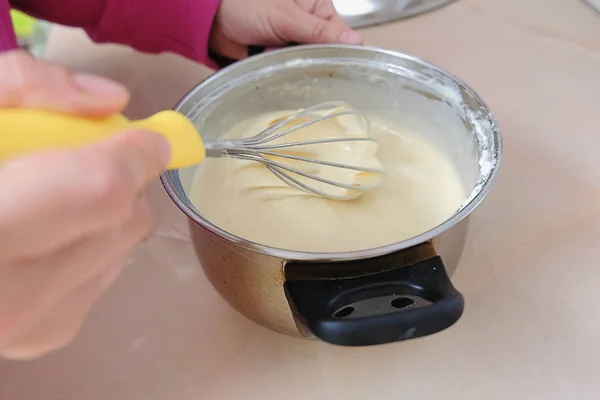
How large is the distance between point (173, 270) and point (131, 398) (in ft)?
0.40

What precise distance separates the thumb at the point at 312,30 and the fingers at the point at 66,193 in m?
0.35

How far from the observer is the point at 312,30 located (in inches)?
23.6

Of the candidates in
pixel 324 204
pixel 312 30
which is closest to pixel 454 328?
pixel 324 204

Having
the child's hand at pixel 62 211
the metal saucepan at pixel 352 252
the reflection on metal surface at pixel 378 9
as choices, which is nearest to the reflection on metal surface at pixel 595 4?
the reflection on metal surface at pixel 378 9

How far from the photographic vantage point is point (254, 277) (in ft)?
1.35

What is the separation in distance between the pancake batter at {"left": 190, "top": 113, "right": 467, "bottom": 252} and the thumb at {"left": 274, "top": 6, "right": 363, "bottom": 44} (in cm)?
8

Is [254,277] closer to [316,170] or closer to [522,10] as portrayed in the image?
[316,170]

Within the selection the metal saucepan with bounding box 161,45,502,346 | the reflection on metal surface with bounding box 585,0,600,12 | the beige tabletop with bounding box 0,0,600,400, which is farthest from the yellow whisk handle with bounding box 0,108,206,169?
the reflection on metal surface with bounding box 585,0,600,12

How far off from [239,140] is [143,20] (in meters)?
0.25

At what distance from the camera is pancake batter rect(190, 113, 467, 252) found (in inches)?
20.2

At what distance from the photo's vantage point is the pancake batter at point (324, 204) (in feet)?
1.68

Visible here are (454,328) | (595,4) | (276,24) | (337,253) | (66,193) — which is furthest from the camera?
(595,4)

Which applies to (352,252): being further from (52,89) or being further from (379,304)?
(52,89)

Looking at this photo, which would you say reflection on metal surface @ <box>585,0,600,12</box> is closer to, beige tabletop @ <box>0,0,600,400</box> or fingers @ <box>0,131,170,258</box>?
beige tabletop @ <box>0,0,600,400</box>
